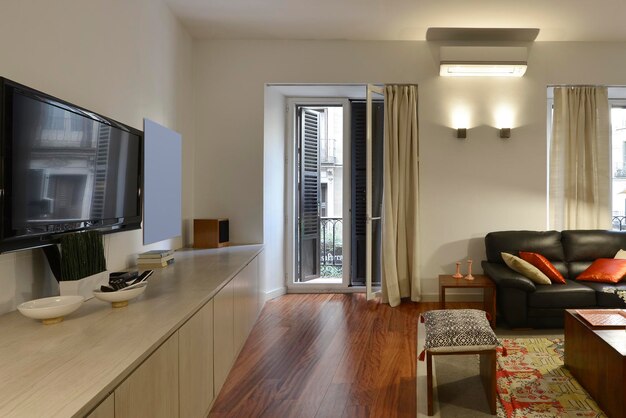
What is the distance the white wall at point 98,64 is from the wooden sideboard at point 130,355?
26 cm

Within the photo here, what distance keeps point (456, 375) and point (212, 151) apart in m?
3.22

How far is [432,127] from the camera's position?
442 centimetres

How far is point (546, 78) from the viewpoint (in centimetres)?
435

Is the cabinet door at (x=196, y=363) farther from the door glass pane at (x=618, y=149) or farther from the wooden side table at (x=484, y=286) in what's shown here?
the door glass pane at (x=618, y=149)

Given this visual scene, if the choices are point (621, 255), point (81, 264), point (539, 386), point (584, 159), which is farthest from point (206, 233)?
point (584, 159)

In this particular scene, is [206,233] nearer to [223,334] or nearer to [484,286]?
[223,334]

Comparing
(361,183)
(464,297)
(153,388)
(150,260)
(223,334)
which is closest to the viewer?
(153,388)

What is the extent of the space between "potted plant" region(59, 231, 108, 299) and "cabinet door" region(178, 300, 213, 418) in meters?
0.54

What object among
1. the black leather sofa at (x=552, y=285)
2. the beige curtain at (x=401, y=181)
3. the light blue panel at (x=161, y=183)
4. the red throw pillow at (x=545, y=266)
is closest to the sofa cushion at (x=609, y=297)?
the black leather sofa at (x=552, y=285)

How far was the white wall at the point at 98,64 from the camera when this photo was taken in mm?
1715

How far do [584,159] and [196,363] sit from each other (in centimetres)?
460

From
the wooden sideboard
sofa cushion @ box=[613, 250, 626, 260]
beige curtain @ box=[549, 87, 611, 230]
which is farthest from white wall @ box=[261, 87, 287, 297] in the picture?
sofa cushion @ box=[613, 250, 626, 260]

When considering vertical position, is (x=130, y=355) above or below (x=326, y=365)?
above

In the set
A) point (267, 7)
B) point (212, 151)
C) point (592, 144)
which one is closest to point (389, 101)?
point (267, 7)
